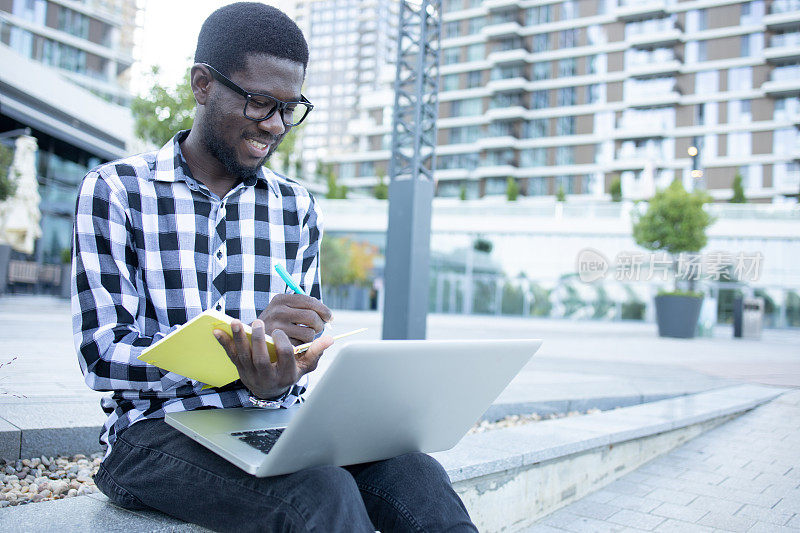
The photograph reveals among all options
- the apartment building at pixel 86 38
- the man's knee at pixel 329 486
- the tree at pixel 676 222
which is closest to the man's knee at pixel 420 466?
the man's knee at pixel 329 486

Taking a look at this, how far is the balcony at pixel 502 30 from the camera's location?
1869 inches

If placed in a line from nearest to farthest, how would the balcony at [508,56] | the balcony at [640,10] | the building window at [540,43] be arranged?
the balcony at [640,10] < the balcony at [508,56] < the building window at [540,43]

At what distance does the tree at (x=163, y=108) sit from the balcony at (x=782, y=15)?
1473 inches

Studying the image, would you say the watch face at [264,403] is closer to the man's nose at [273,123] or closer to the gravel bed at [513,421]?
the man's nose at [273,123]

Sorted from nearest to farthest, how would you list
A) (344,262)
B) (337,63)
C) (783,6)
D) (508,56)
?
(344,262) → (783,6) → (508,56) → (337,63)

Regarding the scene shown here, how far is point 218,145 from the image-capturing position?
1626mm

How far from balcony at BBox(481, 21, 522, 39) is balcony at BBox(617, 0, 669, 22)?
7074mm

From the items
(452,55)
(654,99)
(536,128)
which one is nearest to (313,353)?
(654,99)

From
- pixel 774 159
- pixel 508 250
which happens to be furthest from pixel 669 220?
pixel 774 159

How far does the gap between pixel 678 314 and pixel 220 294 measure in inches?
569

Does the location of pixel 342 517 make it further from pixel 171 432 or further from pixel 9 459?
pixel 9 459

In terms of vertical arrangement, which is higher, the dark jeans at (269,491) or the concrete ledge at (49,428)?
the dark jeans at (269,491)

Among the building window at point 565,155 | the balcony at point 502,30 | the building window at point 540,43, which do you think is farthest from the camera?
the building window at point 540,43

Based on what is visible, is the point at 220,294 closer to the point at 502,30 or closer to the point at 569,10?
the point at 502,30
